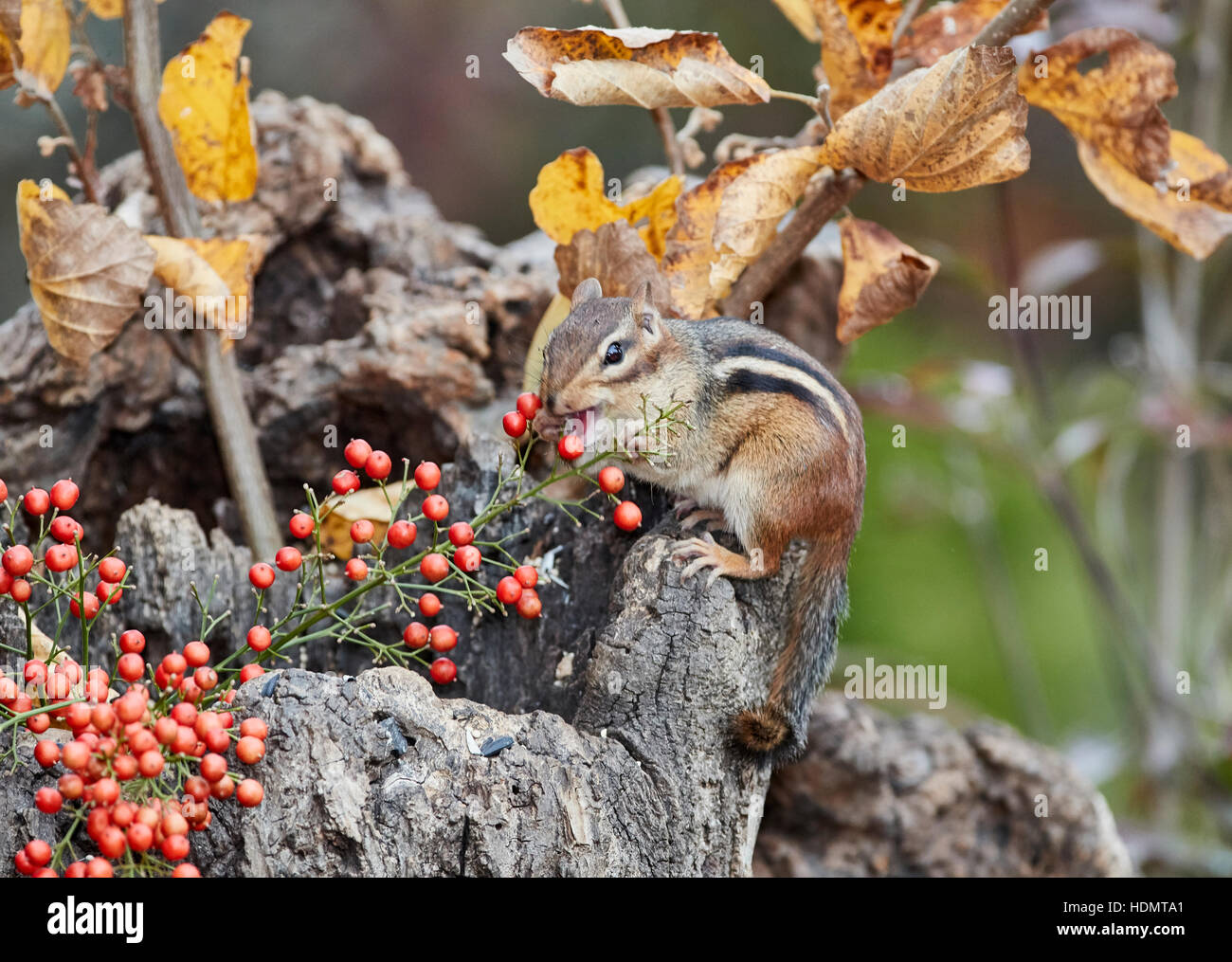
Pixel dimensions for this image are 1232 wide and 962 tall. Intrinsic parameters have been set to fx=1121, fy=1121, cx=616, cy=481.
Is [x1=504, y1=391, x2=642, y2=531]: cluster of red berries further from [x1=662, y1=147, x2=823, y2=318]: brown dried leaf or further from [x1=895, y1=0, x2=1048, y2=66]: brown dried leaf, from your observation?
[x1=895, y1=0, x2=1048, y2=66]: brown dried leaf

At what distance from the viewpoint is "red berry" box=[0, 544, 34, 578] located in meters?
1.02

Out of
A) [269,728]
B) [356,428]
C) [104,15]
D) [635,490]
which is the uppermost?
[104,15]

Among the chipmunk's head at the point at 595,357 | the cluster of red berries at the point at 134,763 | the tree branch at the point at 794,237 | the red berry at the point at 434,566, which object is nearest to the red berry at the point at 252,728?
the cluster of red berries at the point at 134,763

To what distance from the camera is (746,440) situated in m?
1.39

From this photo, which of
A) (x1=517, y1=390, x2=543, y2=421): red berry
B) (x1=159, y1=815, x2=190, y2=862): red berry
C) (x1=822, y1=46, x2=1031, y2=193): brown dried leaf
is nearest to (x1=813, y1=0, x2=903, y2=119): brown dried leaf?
(x1=822, y1=46, x2=1031, y2=193): brown dried leaf

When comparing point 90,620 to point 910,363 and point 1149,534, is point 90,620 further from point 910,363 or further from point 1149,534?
point 1149,534

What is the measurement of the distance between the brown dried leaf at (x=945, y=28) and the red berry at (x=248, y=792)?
Answer: 120 centimetres

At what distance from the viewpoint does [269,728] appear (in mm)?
1026

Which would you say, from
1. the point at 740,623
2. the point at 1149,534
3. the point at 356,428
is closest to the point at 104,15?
the point at 356,428

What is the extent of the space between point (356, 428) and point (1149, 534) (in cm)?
229

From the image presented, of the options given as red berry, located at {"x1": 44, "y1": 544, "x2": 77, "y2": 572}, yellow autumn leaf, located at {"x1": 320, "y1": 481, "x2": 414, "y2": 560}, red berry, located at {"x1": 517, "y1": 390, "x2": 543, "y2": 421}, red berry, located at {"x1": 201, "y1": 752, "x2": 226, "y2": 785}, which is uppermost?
red berry, located at {"x1": 517, "y1": 390, "x2": 543, "y2": 421}

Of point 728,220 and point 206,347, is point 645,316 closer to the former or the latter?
point 728,220

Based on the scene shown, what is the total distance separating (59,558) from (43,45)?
2.40 feet

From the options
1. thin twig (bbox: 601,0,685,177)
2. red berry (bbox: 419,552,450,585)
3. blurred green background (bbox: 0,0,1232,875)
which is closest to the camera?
red berry (bbox: 419,552,450,585)
